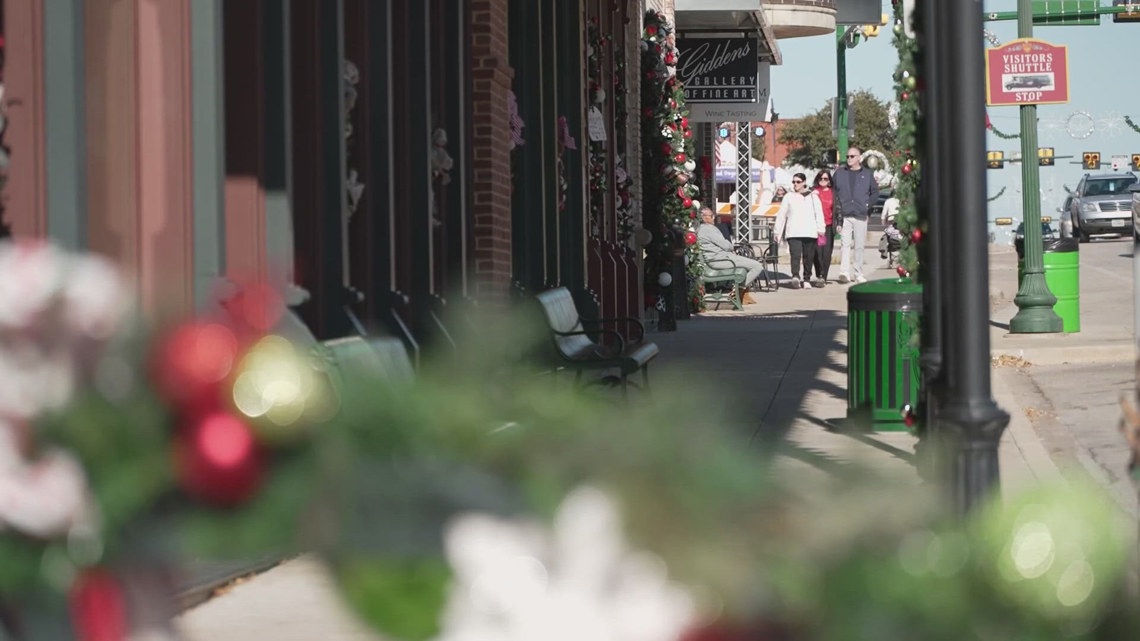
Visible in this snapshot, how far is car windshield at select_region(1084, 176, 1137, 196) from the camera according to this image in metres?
46.2

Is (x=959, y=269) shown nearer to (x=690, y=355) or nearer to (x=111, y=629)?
(x=111, y=629)

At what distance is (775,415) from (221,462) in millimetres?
10490

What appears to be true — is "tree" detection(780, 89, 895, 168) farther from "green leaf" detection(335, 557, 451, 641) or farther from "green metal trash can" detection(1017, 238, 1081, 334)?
"green leaf" detection(335, 557, 451, 641)

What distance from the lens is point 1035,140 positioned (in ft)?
59.2

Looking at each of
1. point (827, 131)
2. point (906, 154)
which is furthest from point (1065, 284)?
point (827, 131)

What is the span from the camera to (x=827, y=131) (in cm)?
9931

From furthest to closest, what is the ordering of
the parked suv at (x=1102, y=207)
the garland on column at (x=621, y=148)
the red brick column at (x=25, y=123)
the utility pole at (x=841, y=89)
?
the parked suv at (x=1102, y=207) → the utility pole at (x=841, y=89) → the garland on column at (x=621, y=148) → the red brick column at (x=25, y=123)

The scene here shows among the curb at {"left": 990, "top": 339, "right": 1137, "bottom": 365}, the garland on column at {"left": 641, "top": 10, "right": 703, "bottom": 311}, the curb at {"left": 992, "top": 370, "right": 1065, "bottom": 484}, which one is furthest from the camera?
the garland on column at {"left": 641, "top": 10, "right": 703, "bottom": 311}

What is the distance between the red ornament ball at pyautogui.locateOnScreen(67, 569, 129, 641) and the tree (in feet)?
306

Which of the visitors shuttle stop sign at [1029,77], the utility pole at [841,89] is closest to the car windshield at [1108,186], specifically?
the utility pole at [841,89]

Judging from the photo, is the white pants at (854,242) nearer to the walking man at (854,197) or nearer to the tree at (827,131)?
the walking man at (854,197)

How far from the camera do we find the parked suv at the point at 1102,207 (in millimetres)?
44906

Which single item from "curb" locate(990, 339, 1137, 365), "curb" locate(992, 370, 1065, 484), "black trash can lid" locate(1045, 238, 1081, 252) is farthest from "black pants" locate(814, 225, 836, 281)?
"curb" locate(992, 370, 1065, 484)

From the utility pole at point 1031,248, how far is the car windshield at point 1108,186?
29.4 meters
